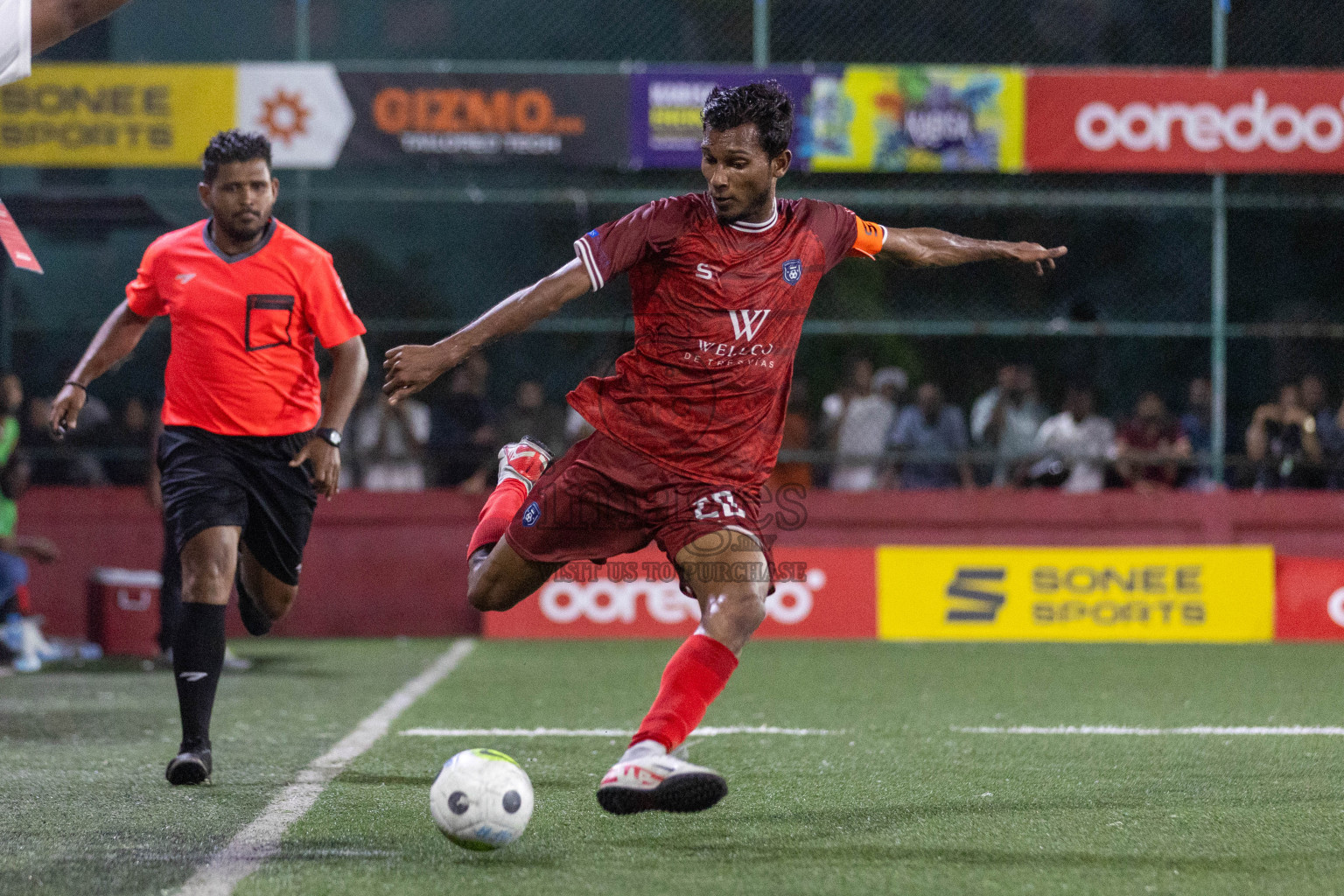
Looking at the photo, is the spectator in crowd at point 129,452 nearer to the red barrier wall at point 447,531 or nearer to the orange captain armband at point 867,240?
the red barrier wall at point 447,531

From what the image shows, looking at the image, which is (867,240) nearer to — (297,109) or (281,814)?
(281,814)

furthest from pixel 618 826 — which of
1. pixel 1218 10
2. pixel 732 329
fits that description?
pixel 1218 10

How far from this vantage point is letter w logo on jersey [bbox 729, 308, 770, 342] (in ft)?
15.0

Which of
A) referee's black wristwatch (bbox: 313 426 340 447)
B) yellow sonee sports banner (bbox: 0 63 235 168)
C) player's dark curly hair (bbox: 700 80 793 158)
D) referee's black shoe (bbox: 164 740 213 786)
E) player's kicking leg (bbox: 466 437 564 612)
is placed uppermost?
yellow sonee sports banner (bbox: 0 63 235 168)

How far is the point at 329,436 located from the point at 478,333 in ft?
Result: 5.16

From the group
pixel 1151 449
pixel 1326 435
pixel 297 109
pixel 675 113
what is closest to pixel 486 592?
pixel 675 113

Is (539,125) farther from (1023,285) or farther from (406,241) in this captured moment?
(1023,285)

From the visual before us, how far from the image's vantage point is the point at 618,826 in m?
4.55

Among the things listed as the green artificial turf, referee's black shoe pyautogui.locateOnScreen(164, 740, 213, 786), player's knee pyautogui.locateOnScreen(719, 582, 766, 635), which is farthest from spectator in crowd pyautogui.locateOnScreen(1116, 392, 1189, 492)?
referee's black shoe pyautogui.locateOnScreen(164, 740, 213, 786)

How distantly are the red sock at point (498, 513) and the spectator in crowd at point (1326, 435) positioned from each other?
29.4ft

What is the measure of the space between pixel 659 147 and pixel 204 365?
7352 millimetres

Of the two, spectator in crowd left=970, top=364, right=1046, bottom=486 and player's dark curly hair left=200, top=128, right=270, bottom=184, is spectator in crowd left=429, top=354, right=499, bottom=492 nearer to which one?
spectator in crowd left=970, top=364, right=1046, bottom=486

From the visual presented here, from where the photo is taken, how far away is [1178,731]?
6.68 m

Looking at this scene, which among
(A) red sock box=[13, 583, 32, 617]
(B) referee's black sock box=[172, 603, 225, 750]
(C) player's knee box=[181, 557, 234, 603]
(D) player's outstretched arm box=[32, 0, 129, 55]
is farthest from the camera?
(A) red sock box=[13, 583, 32, 617]
